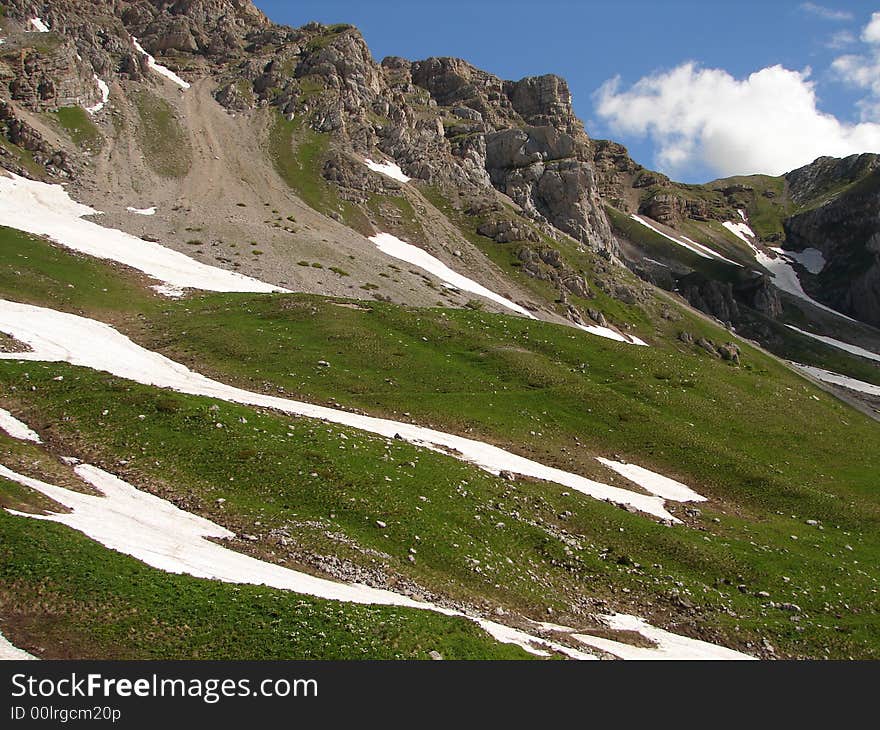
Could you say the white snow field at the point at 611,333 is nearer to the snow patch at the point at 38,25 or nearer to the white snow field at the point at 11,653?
the white snow field at the point at 11,653

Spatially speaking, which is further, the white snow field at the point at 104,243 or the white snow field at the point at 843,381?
the white snow field at the point at 843,381

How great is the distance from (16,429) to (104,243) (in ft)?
156

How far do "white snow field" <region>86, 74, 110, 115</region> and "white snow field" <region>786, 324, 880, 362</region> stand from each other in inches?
7036

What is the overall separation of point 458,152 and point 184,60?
75.2 metres

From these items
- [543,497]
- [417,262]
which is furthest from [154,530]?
[417,262]

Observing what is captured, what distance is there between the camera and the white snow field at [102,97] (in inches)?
4397

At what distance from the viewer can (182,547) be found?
65.0 ft

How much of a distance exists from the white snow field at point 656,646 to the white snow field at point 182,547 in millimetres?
1912

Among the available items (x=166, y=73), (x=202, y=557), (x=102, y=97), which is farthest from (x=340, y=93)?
(x=202, y=557)

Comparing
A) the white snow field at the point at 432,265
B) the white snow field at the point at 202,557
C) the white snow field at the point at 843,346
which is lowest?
the white snow field at the point at 202,557

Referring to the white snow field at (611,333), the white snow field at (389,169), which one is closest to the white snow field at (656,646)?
the white snow field at (611,333)

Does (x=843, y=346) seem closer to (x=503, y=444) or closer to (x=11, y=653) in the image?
(x=503, y=444)

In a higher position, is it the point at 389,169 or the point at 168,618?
the point at 389,169

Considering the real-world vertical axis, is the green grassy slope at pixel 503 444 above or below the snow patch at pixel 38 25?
below
